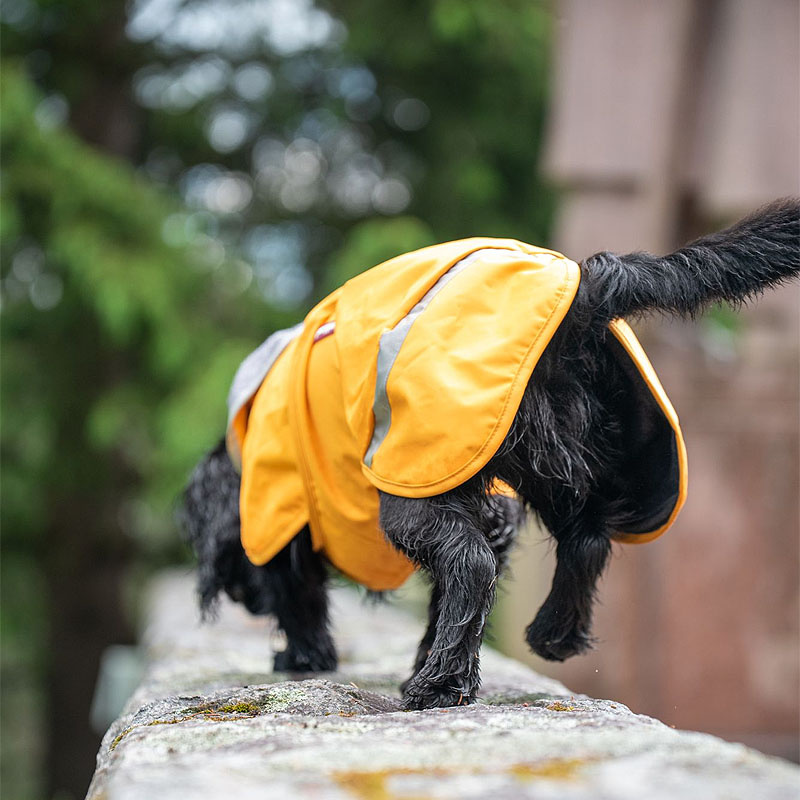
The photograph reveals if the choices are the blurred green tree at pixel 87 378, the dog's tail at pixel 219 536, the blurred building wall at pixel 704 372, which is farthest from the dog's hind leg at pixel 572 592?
the blurred green tree at pixel 87 378

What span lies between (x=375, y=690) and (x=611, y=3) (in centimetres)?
400

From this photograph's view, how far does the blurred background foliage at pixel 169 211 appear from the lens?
628 centimetres

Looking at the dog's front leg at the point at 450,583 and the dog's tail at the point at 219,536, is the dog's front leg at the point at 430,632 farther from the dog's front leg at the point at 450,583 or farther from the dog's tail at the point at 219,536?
the dog's tail at the point at 219,536

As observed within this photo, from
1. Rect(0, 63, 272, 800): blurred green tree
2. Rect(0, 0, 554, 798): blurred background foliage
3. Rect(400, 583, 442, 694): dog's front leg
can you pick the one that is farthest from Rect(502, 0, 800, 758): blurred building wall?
Rect(400, 583, 442, 694): dog's front leg

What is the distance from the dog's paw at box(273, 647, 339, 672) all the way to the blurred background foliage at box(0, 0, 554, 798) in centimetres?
275

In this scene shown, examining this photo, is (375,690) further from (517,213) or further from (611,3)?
(517,213)

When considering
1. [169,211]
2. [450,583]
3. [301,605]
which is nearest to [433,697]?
[450,583]

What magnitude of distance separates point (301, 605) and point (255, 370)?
2.20 feet

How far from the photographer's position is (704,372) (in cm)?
555

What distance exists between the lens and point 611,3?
213 inches

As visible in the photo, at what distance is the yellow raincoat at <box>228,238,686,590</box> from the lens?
6.79 ft

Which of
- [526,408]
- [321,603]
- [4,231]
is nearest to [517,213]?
[4,231]

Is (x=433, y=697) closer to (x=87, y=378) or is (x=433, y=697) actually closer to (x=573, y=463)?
(x=573, y=463)

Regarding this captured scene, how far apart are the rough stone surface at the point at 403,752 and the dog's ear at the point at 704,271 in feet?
2.67
